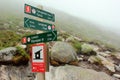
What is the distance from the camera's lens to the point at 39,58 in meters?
6.82

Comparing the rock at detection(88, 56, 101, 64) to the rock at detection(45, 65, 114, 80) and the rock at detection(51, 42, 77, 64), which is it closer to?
the rock at detection(51, 42, 77, 64)

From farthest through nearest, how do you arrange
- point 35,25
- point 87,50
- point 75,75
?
point 87,50
point 75,75
point 35,25

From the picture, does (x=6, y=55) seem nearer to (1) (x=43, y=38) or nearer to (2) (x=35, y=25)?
(2) (x=35, y=25)

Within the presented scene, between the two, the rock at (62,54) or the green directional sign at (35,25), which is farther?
the rock at (62,54)

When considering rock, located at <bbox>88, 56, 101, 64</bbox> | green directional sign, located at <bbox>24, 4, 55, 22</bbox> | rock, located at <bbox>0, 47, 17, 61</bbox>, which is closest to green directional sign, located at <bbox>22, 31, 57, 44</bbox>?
green directional sign, located at <bbox>24, 4, 55, 22</bbox>

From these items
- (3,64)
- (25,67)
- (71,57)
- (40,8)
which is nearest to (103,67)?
(71,57)

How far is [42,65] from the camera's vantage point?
21.9 ft

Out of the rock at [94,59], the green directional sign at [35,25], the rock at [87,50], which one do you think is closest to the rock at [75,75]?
the green directional sign at [35,25]

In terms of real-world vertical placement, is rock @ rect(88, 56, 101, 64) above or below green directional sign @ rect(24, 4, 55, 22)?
below

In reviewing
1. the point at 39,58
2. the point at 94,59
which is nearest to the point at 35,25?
the point at 39,58

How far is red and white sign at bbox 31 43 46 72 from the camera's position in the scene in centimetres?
669

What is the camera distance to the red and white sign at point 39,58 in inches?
263

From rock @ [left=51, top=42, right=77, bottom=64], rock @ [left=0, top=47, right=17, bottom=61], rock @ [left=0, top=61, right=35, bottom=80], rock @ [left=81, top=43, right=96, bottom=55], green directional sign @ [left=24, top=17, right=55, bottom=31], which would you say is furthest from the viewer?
rock @ [left=81, top=43, right=96, bottom=55]

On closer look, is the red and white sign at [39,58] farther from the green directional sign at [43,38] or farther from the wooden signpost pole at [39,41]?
the green directional sign at [43,38]
